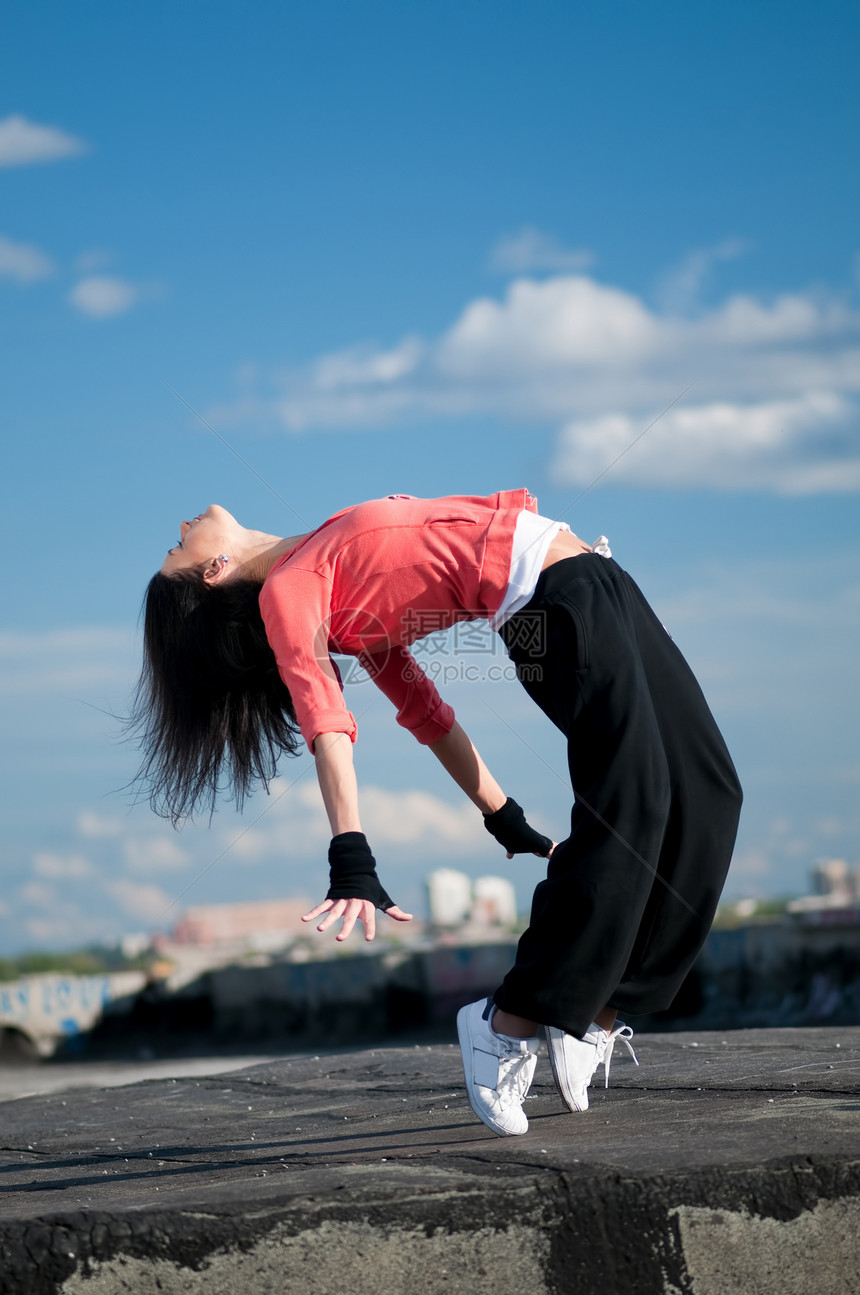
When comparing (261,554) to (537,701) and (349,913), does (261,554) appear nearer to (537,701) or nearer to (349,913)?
(537,701)

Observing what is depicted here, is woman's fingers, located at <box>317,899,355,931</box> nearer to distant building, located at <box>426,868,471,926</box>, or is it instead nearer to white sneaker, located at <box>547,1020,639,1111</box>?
white sneaker, located at <box>547,1020,639,1111</box>

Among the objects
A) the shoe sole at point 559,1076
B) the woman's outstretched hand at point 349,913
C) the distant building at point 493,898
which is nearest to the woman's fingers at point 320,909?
the woman's outstretched hand at point 349,913

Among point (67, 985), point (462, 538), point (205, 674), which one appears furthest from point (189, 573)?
point (67, 985)

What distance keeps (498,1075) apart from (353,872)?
51cm

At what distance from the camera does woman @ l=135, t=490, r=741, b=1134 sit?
2.30 meters

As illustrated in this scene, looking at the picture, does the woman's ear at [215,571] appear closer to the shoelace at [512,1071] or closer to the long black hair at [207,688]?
the long black hair at [207,688]

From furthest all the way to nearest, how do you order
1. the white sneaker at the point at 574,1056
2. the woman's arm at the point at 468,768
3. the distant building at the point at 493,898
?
1. the distant building at the point at 493,898
2. the woman's arm at the point at 468,768
3. the white sneaker at the point at 574,1056

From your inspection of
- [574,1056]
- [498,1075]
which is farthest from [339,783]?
[574,1056]

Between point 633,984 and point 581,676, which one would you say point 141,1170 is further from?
point 581,676

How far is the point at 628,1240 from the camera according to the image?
1.86 metres

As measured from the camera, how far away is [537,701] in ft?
8.38

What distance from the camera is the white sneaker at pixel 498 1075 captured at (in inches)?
93.7

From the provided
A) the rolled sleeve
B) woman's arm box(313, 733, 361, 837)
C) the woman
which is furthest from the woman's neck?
woman's arm box(313, 733, 361, 837)

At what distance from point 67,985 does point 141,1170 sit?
13443mm
